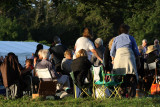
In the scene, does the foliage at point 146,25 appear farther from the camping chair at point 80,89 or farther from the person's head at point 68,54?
the camping chair at point 80,89

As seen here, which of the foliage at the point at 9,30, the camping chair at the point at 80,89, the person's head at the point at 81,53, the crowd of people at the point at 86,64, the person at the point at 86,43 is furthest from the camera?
the foliage at the point at 9,30

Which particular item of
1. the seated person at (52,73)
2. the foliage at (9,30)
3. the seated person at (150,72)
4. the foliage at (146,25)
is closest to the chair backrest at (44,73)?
the seated person at (52,73)

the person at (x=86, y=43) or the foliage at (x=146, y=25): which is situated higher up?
the foliage at (x=146, y=25)

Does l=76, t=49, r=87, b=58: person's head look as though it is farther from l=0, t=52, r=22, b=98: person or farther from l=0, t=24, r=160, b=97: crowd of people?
l=0, t=52, r=22, b=98: person

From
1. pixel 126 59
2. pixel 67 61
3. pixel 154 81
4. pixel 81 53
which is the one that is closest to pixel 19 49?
pixel 67 61

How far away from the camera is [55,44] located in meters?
14.7

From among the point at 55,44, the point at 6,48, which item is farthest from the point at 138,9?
the point at 6,48

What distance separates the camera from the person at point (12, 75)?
38.0 feet

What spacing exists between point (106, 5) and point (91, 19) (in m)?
45.6

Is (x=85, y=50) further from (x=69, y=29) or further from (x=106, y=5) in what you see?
(x=69, y=29)

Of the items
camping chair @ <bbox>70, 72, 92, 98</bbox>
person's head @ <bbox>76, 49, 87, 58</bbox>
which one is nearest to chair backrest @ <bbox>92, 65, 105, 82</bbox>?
camping chair @ <bbox>70, 72, 92, 98</bbox>

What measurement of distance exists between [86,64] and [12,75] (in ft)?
6.76

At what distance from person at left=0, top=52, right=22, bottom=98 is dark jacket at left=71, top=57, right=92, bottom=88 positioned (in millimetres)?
1629

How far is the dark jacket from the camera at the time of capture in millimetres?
10867
